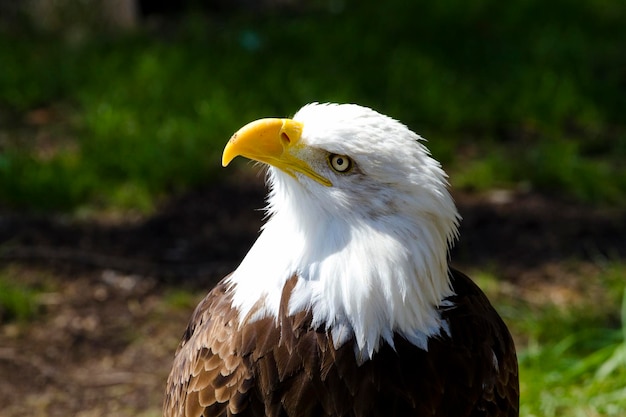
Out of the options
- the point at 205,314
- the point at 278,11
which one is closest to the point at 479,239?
the point at 205,314

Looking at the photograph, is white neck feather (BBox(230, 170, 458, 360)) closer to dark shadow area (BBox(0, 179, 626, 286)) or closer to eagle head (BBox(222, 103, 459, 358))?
eagle head (BBox(222, 103, 459, 358))

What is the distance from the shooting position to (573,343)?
4699mm

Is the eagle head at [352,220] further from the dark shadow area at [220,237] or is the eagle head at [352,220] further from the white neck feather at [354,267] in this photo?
the dark shadow area at [220,237]

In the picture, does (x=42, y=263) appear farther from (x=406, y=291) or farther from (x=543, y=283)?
(x=406, y=291)

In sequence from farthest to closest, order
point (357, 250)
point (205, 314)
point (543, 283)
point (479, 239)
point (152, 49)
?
point (152, 49)
point (479, 239)
point (543, 283)
point (205, 314)
point (357, 250)

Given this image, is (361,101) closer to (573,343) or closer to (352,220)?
(573,343)

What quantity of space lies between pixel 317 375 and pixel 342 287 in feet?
0.90

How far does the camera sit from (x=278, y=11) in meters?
9.20

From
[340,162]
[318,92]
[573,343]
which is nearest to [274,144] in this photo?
[340,162]

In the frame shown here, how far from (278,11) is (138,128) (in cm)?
299

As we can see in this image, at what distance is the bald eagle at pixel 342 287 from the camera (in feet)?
9.05

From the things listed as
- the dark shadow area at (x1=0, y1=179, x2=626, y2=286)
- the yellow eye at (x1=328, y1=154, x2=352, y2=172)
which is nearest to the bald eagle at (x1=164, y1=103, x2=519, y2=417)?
the yellow eye at (x1=328, y1=154, x2=352, y2=172)

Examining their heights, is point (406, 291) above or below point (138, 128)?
above

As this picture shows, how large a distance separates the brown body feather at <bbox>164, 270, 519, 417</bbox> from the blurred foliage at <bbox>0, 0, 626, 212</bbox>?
3196 millimetres
